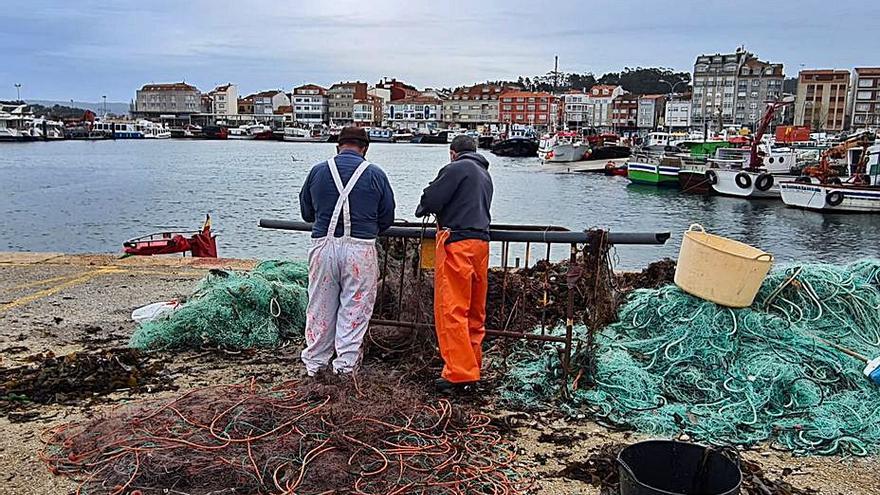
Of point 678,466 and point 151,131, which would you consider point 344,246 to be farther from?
point 151,131

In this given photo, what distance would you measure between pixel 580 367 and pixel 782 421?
3.91 feet

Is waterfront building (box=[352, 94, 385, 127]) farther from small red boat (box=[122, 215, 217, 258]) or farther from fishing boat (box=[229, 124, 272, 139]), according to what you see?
small red boat (box=[122, 215, 217, 258])

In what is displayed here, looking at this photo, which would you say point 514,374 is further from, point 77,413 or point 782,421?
point 77,413

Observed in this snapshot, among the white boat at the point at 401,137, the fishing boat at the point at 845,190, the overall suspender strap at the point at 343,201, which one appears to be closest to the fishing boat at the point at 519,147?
the white boat at the point at 401,137

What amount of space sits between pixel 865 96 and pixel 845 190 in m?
103

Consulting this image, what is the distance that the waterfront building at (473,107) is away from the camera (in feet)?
450

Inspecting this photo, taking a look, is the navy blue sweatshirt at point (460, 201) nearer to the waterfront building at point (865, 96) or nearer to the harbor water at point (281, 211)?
the harbor water at point (281, 211)

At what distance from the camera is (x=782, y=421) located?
13.5 ft

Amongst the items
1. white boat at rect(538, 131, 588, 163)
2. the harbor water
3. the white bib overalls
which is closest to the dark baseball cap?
the white bib overalls

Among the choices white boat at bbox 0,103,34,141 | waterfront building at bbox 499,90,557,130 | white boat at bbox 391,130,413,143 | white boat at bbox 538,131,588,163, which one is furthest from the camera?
waterfront building at bbox 499,90,557,130

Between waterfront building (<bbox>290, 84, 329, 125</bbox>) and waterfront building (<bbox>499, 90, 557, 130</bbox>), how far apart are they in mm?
39186

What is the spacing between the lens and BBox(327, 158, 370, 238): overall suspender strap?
420 centimetres

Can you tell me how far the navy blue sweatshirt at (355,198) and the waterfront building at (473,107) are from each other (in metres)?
132

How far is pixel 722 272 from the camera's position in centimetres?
473
